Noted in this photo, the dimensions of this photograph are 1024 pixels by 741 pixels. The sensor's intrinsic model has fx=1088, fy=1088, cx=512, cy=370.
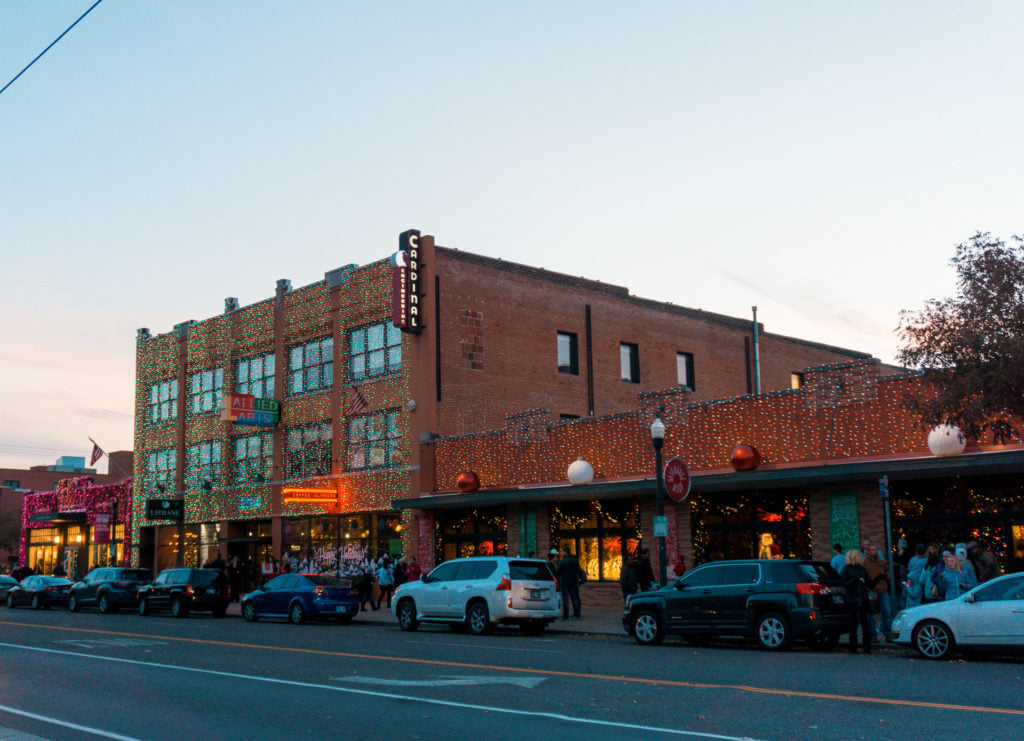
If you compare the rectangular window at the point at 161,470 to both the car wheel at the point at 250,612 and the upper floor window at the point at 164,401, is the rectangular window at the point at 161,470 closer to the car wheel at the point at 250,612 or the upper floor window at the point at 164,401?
the upper floor window at the point at 164,401

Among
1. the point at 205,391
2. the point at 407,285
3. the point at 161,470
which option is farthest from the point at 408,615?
the point at 161,470

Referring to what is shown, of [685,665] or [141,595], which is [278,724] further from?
[141,595]

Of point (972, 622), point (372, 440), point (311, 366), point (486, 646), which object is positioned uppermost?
point (311, 366)

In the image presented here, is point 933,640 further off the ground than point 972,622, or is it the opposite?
point 972,622

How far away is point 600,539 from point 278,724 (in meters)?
21.1

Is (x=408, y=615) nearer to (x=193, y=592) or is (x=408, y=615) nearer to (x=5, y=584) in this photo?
(x=193, y=592)

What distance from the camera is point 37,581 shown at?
135ft

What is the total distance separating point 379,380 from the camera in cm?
3784

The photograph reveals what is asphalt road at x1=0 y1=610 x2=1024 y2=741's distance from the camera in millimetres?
10094

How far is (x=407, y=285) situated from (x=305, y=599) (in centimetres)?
1181

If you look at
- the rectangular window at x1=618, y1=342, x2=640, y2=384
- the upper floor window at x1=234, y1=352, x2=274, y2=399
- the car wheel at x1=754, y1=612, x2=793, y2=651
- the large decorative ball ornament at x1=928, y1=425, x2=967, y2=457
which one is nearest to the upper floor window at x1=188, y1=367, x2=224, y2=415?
the upper floor window at x1=234, y1=352, x2=274, y2=399

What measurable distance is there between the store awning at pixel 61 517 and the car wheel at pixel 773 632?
145 ft

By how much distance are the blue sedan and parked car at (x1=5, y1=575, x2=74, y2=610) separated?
1357 centimetres

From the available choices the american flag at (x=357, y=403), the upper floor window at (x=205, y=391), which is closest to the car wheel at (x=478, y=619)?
the american flag at (x=357, y=403)
